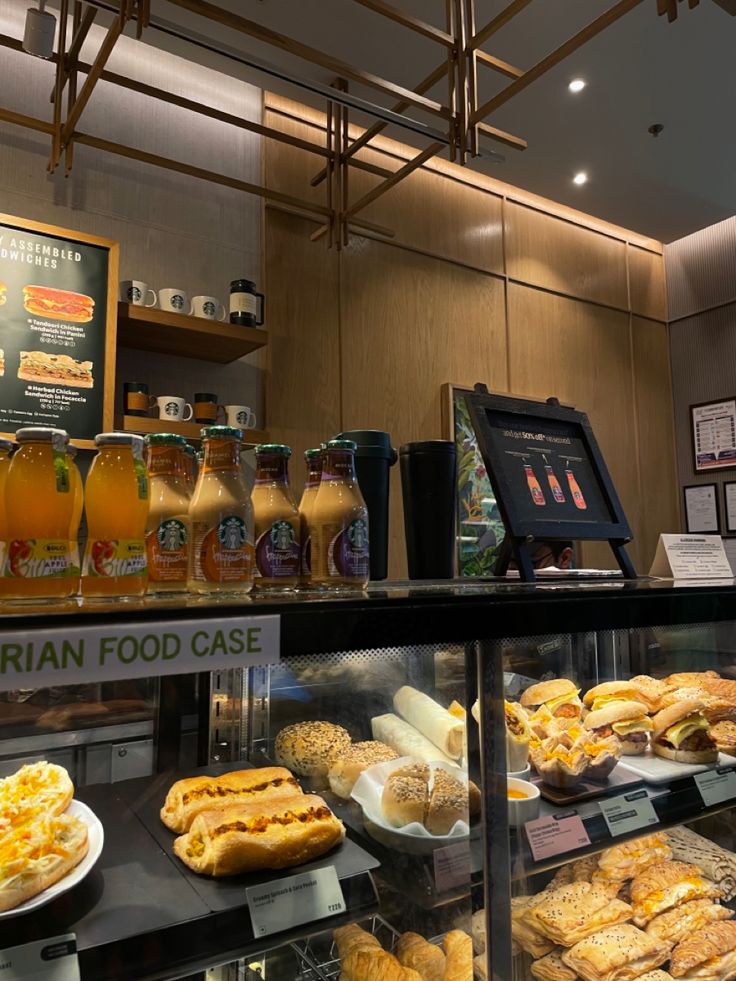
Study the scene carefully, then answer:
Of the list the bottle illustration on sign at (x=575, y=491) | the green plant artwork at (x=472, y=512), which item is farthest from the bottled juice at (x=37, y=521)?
the green plant artwork at (x=472, y=512)

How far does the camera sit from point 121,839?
2.86 feet

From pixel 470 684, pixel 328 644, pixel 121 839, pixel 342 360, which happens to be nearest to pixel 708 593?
pixel 470 684

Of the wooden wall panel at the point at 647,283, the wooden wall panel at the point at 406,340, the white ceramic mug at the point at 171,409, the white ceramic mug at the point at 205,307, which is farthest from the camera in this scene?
the wooden wall panel at the point at 647,283

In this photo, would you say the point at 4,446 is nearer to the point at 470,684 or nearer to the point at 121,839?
the point at 121,839

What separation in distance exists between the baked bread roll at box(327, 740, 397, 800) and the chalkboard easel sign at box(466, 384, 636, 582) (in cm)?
37

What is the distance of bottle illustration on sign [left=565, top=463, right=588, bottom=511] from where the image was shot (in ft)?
4.33

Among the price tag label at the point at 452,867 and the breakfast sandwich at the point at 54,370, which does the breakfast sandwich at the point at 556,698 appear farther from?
the breakfast sandwich at the point at 54,370

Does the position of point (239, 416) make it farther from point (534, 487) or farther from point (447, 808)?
point (447, 808)

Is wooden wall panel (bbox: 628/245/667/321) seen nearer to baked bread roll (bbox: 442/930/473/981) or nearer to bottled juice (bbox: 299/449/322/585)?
bottled juice (bbox: 299/449/322/585)

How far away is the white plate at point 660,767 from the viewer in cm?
123

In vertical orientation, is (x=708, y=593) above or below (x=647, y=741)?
above

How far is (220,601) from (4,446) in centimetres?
29

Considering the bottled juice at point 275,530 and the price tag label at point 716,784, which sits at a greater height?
the bottled juice at point 275,530

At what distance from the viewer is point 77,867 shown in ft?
2.51
